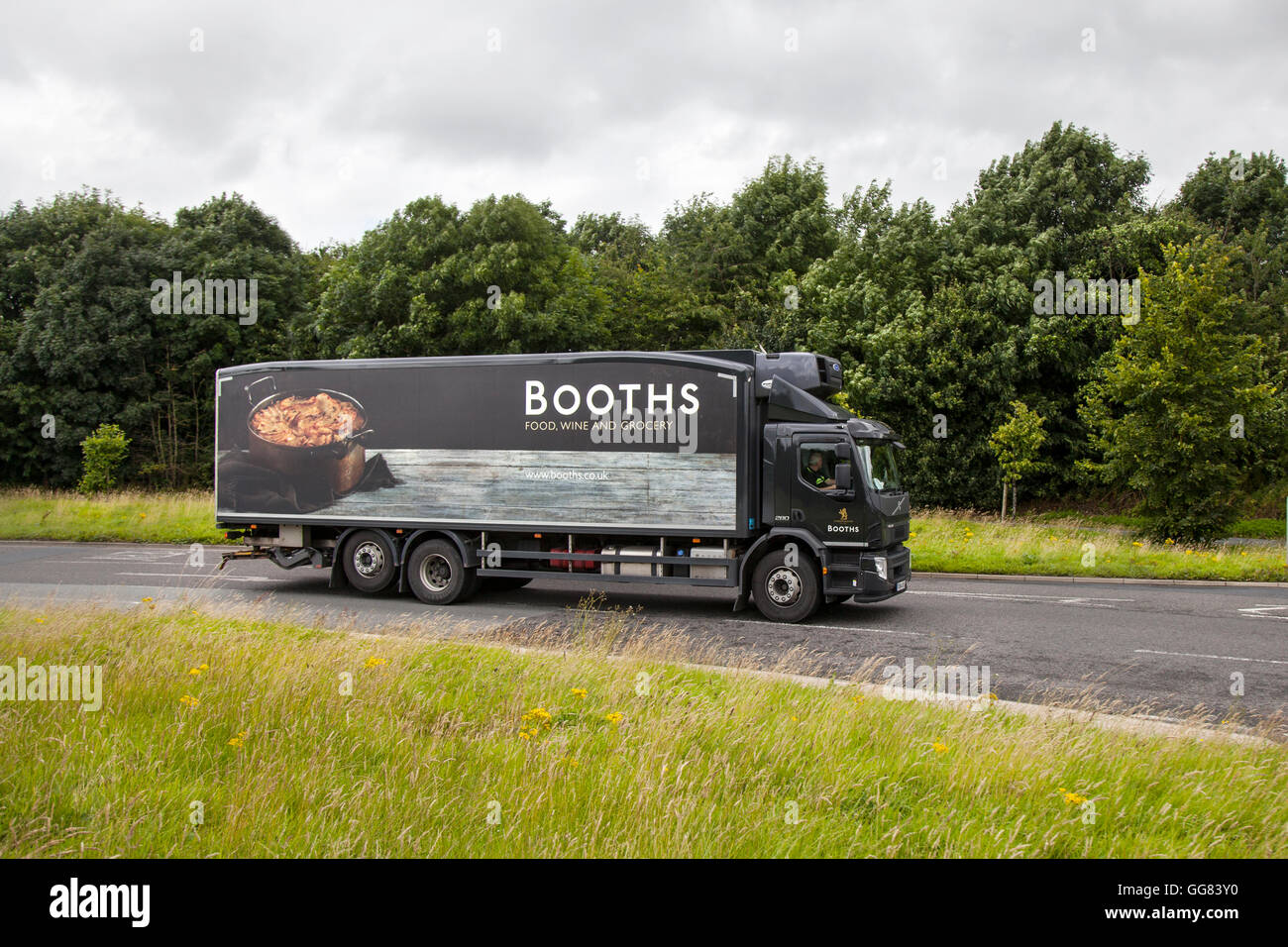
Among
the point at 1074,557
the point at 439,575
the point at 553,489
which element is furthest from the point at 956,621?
the point at 439,575

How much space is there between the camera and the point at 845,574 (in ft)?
39.4

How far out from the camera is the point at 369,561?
1404 cm

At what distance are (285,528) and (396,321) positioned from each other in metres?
23.1

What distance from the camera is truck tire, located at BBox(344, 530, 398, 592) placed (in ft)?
45.5

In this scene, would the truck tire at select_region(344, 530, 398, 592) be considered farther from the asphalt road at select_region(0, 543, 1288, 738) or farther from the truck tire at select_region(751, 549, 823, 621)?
the truck tire at select_region(751, 549, 823, 621)

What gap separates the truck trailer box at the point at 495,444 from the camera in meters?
12.3

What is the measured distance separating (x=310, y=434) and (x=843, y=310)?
23.9 meters

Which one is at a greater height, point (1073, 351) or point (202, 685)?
point (1073, 351)
